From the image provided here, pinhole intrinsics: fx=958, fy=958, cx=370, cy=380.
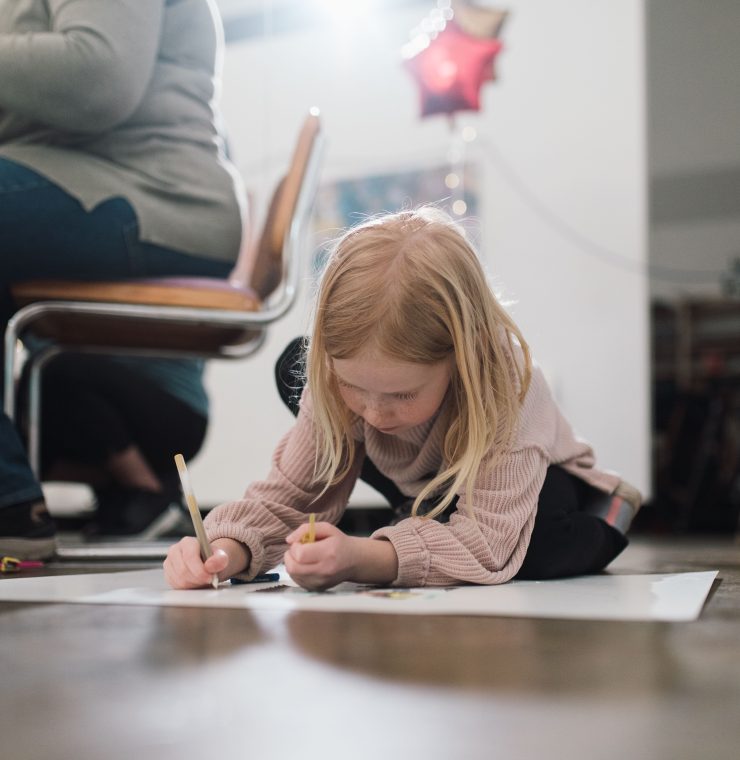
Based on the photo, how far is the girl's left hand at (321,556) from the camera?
772mm

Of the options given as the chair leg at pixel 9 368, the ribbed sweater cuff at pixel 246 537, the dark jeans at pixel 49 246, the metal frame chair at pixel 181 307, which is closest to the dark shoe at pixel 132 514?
the metal frame chair at pixel 181 307

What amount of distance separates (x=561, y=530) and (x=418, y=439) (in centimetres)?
17

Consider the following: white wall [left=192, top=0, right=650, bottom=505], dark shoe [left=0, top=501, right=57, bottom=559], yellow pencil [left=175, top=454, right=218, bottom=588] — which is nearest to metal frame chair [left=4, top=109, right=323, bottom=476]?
dark shoe [left=0, top=501, right=57, bottom=559]

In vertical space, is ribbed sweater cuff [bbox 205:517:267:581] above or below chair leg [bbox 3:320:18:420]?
below

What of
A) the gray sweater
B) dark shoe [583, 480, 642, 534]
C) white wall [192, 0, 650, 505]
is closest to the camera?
dark shoe [583, 480, 642, 534]

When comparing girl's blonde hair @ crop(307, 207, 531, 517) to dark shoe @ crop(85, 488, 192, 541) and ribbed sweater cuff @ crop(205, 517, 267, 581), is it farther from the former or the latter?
dark shoe @ crop(85, 488, 192, 541)

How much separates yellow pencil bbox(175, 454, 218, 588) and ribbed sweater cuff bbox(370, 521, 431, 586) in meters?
0.16

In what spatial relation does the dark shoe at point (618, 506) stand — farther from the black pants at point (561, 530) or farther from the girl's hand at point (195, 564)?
the girl's hand at point (195, 564)

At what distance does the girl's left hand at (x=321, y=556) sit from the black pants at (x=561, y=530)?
0.83 ft

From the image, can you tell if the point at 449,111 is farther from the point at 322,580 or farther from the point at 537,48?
the point at 322,580

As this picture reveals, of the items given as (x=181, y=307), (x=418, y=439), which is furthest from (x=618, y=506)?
(x=181, y=307)

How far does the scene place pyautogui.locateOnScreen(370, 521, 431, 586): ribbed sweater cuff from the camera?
0.83 meters

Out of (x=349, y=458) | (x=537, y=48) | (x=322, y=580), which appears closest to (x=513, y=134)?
(x=537, y=48)

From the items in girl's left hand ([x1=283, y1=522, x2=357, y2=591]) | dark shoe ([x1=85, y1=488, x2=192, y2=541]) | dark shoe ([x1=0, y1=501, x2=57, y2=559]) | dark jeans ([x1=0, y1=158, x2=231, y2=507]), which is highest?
dark jeans ([x1=0, y1=158, x2=231, y2=507])
